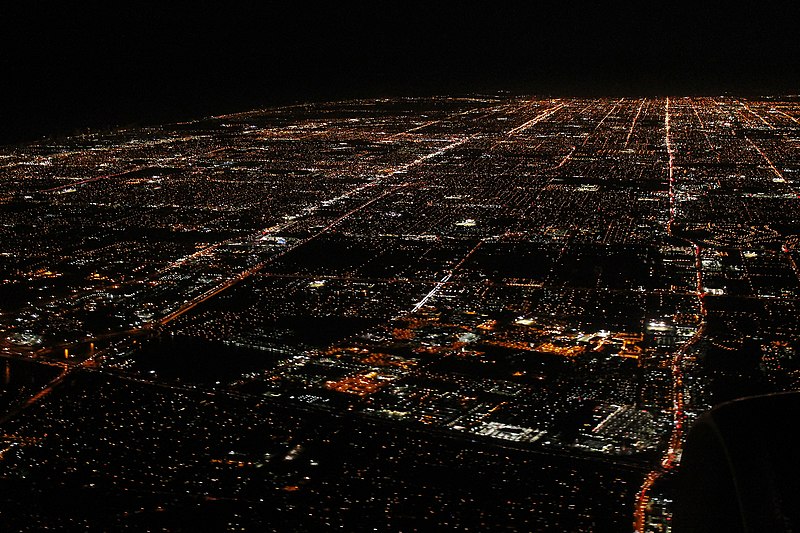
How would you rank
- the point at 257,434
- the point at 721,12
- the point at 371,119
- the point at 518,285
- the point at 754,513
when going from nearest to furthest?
the point at 754,513 < the point at 257,434 < the point at 518,285 < the point at 371,119 < the point at 721,12

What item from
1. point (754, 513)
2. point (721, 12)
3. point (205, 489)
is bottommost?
point (205, 489)

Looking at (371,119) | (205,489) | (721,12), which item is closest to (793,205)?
(205,489)

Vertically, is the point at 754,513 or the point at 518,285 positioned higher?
the point at 754,513

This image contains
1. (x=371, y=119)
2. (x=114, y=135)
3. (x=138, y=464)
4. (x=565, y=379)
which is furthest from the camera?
(x=371, y=119)

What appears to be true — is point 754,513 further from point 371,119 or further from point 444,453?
point 371,119

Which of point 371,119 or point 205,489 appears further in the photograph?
point 371,119

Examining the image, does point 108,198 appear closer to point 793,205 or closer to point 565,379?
point 565,379
